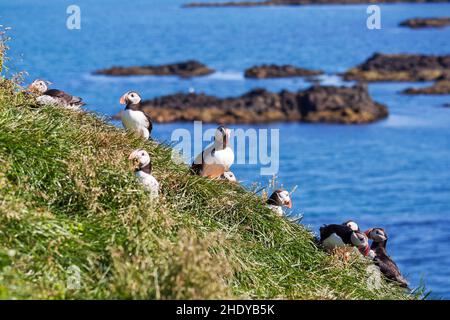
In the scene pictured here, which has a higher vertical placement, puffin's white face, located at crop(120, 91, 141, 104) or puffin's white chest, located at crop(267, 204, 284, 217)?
puffin's white face, located at crop(120, 91, 141, 104)

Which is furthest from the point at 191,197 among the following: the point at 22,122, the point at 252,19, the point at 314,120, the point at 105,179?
the point at 252,19

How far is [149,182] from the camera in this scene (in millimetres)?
9414

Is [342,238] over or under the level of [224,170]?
under

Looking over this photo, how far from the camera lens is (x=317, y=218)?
4069 centimetres

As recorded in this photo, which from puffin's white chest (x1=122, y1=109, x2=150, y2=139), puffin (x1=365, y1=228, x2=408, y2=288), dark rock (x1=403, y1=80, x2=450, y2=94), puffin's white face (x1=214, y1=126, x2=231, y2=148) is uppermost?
dark rock (x1=403, y1=80, x2=450, y2=94)

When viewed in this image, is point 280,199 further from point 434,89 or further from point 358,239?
point 434,89

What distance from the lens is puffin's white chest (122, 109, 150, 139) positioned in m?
11.1

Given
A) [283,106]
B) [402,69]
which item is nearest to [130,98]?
[283,106]

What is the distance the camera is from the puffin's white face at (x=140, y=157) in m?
9.47

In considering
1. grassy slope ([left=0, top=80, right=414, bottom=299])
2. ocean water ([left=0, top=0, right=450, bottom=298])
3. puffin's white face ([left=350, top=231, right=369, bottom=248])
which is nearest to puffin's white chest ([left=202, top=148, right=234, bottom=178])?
grassy slope ([left=0, top=80, right=414, bottom=299])

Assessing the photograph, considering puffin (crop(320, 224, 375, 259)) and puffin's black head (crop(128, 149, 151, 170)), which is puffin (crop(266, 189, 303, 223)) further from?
puffin's black head (crop(128, 149, 151, 170))

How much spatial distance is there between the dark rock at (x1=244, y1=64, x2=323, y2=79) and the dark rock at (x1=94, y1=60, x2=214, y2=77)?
3.86m

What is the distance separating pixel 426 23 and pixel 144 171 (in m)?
134
